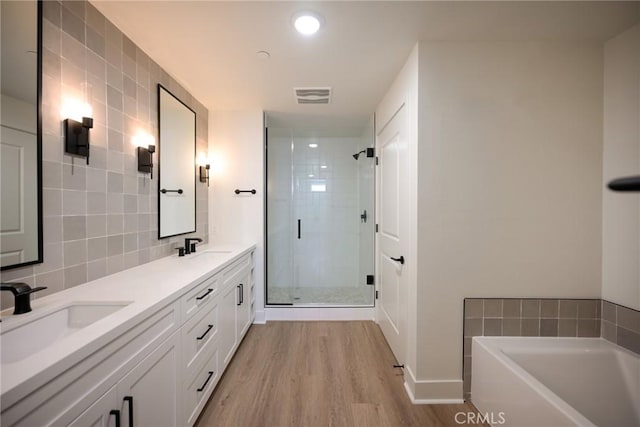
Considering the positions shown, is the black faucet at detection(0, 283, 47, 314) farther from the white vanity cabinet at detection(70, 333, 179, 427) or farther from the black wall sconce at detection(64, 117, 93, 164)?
the black wall sconce at detection(64, 117, 93, 164)

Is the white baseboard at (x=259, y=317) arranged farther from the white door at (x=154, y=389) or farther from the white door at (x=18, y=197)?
the white door at (x=18, y=197)

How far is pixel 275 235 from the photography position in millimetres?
3506

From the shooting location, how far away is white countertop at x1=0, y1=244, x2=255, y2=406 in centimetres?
68

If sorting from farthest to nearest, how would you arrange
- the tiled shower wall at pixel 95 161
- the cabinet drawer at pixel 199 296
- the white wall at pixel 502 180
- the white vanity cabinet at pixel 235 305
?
the white vanity cabinet at pixel 235 305
the white wall at pixel 502 180
the cabinet drawer at pixel 199 296
the tiled shower wall at pixel 95 161

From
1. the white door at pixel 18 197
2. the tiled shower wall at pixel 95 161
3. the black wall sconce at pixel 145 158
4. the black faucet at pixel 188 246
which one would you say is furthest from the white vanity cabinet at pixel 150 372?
the black wall sconce at pixel 145 158

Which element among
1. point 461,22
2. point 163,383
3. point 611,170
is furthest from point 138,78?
point 611,170

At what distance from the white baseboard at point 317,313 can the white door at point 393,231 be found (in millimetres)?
205

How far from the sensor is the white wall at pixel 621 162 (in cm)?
160

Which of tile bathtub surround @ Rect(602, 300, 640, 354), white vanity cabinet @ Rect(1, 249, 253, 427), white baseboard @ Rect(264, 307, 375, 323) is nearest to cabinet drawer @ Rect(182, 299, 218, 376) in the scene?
white vanity cabinet @ Rect(1, 249, 253, 427)

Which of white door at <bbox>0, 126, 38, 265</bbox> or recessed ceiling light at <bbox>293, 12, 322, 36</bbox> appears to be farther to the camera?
recessed ceiling light at <bbox>293, 12, 322, 36</bbox>

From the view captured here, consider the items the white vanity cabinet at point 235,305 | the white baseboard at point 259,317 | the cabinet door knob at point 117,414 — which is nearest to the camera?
the cabinet door knob at point 117,414

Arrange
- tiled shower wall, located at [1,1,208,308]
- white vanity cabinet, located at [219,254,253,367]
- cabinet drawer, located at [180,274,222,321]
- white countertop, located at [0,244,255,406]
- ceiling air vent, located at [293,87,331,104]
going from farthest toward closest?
ceiling air vent, located at [293,87,331,104]
white vanity cabinet, located at [219,254,253,367]
cabinet drawer, located at [180,274,222,321]
tiled shower wall, located at [1,1,208,308]
white countertop, located at [0,244,255,406]

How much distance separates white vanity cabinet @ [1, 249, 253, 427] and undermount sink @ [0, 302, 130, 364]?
0.79 feet

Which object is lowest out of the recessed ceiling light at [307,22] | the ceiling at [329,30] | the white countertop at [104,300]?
the white countertop at [104,300]
